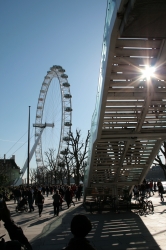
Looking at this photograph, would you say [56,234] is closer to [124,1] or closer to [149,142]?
[149,142]

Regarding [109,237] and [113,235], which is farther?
[113,235]

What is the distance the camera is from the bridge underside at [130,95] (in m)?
5.17

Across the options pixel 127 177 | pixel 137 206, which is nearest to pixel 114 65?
pixel 137 206

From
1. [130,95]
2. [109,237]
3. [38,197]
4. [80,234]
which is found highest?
[130,95]

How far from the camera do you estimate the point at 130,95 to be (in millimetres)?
11141

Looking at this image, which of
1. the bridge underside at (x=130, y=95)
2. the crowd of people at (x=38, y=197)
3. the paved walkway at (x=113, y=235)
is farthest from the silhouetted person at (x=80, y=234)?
the crowd of people at (x=38, y=197)

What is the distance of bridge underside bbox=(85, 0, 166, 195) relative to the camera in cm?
517

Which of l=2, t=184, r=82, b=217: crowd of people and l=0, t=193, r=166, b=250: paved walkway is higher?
l=2, t=184, r=82, b=217: crowd of people

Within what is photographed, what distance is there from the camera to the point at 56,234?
10.5 m

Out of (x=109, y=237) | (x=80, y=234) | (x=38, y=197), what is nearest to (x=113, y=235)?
(x=109, y=237)

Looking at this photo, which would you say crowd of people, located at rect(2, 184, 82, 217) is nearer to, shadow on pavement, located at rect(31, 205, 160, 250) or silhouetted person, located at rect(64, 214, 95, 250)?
shadow on pavement, located at rect(31, 205, 160, 250)

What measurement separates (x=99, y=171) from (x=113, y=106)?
273 inches

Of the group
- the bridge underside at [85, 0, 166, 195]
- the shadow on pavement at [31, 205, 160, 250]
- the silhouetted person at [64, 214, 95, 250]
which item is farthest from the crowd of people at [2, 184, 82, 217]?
the silhouetted person at [64, 214, 95, 250]

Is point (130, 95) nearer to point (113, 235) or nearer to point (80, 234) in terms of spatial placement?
point (113, 235)
